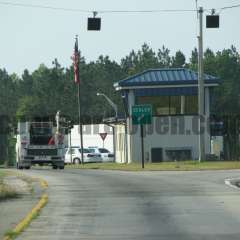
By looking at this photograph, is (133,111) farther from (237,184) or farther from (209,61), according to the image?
(209,61)

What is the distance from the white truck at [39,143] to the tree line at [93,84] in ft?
232

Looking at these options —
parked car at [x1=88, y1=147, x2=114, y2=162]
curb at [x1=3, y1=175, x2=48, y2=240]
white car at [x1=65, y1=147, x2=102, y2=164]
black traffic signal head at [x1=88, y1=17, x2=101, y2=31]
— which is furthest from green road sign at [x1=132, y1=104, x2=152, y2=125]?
curb at [x1=3, y1=175, x2=48, y2=240]

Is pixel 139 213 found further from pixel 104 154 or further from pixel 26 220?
pixel 104 154

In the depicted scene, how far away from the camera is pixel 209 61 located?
15550 centimetres

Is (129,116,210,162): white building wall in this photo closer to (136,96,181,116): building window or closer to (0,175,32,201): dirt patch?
(136,96,181,116): building window

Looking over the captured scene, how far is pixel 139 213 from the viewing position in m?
18.7

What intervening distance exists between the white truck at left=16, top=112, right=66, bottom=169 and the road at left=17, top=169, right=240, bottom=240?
21660 millimetres

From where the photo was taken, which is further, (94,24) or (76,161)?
(76,161)

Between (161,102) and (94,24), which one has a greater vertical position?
(94,24)

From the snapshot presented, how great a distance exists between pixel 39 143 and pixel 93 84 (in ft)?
360

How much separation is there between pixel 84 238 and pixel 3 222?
3239 mm

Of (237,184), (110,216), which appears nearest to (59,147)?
(237,184)

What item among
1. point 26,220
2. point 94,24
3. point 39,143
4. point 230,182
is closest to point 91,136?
point 39,143

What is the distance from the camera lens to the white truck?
50.5 metres
